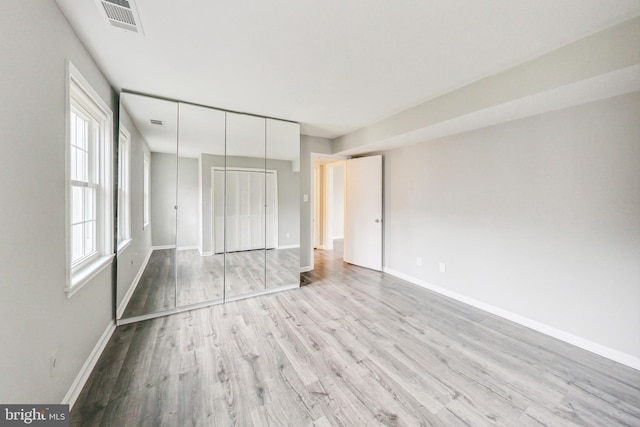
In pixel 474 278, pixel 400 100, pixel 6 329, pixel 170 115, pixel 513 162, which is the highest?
pixel 400 100

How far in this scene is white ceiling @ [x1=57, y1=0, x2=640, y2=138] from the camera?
1.50m

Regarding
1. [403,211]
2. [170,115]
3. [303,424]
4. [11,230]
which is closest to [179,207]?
[170,115]

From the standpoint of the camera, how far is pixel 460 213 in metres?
3.30

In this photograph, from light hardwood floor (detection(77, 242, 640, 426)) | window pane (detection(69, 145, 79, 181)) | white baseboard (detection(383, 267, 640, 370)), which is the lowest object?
light hardwood floor (detection(77, 242, 640, 426))

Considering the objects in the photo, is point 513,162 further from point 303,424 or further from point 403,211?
point 303,424

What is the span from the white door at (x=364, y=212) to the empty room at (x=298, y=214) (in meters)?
0.74

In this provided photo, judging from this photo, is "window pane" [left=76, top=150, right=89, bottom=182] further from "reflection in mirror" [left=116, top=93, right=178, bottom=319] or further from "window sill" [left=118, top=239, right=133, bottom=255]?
"window sill" [left=118, top=239, right=133, bottom=255]

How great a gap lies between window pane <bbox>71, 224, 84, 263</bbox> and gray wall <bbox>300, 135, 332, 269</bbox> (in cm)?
285

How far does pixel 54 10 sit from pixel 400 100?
2.97m

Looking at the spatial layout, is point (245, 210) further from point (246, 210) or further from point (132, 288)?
point (132, 288)

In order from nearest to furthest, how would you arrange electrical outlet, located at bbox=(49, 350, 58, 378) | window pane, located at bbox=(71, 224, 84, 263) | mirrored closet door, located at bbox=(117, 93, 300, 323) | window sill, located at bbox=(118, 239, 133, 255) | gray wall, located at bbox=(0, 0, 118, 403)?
gray wall, located at bbox=(0, 0, 118, 403) → electrical outlet, located at bbox=(49, 350, 58, 378) → window pane, located at bbox=(71, 224, 84, 263) → window sill, located at bbox=(118, 239, 133, 255) → mirrored closet door, located at bbox=(117, 93, 300, 323)

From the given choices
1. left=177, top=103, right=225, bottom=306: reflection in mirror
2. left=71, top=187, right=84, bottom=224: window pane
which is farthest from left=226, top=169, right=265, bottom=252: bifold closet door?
left=71, top=187, right=84, bottom=224: window pane

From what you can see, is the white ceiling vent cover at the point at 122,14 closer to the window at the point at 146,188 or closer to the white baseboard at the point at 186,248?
the window at the point at 146,188

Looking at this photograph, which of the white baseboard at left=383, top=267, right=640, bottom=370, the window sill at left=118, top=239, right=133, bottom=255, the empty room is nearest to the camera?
the empty room
